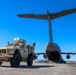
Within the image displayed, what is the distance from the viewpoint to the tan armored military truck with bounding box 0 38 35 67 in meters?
23.5

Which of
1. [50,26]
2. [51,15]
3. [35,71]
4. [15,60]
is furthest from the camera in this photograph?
[50,26]

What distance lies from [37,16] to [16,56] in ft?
71.0

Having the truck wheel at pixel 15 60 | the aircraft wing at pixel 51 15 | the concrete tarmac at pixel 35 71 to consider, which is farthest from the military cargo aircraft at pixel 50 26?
the concrete tarmac at pixel 35 71

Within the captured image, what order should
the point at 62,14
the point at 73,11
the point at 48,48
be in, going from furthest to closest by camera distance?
the point at 48,48, the point at 62,14, the point at 73,11

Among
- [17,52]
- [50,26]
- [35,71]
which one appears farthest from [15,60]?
[50,26]

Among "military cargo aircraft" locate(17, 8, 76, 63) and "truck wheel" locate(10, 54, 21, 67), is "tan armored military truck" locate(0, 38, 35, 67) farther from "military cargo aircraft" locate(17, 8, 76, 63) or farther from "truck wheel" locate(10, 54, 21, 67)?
"military cargo aircraft" locate(17, 8, 76, 63)

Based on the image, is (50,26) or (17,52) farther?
(50,26)

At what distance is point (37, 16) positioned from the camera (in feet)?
147

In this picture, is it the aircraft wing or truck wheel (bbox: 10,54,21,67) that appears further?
the aircraft wing

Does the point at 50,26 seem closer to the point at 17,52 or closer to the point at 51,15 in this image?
the point at 51,15

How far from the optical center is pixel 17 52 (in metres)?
24.7

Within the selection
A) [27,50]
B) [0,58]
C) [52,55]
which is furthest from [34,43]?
[52,55]

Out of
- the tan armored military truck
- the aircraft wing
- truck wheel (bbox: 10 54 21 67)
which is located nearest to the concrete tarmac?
truck wheel (bbox: 10 54 21 67)

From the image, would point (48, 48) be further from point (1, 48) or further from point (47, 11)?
point (1, 48)
